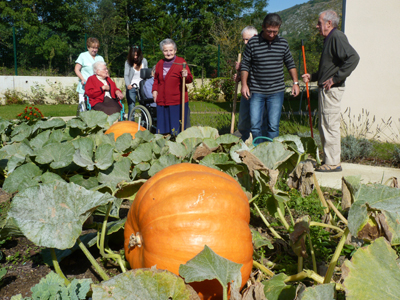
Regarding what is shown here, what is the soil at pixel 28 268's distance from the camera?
152 centimetres

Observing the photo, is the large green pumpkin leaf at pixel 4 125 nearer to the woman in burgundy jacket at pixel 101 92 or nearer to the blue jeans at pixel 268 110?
→ the woman in burgundy jacket at pixel 101 92

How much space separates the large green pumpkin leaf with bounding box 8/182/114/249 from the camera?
1.18 metres

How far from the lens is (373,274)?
93 cm

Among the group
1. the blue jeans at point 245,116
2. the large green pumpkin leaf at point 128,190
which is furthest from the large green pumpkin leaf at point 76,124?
the blue jeans at point 245,116

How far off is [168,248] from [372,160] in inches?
166

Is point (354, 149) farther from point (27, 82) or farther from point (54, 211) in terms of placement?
point (27, 82)

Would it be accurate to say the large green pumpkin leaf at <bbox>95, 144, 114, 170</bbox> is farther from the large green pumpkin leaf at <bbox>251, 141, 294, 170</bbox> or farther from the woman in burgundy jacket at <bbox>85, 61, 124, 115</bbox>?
the woman in burgundy jacket at <bbox>85, 61, 124, 115</bbox>

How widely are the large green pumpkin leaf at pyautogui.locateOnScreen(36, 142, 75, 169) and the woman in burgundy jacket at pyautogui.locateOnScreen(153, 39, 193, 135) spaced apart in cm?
273

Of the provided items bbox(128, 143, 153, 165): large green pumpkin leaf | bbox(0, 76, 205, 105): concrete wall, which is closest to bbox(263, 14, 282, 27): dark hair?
bbox(128, 143, 153, 165): large green pumpkin leaf

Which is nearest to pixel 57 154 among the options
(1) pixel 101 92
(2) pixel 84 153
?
(2) pixel 84 153

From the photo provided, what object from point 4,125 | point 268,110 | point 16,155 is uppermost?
point 268,110

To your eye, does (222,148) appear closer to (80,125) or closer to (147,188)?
(147,188)

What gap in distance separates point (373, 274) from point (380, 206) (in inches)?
11.0

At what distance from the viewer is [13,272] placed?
165cm
